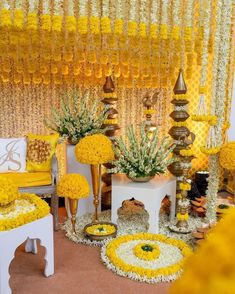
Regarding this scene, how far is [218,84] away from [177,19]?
79cm

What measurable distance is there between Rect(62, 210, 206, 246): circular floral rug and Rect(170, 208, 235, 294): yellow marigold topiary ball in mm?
3122

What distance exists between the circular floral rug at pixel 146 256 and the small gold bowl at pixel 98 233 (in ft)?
0.30

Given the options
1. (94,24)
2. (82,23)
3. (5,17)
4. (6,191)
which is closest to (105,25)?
(94,24)

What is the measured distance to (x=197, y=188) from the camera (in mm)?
5129

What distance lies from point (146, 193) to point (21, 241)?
1.43 metres

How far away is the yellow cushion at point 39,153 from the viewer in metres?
4.16

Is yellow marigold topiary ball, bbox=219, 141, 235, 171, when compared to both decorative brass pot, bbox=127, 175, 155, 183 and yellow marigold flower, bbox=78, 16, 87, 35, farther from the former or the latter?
yellow marigold flower, bbox=78, 16, 87, 35

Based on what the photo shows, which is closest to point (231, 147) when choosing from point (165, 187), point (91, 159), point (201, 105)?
point (201, 105)

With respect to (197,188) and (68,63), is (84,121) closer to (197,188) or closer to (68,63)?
(68,63)

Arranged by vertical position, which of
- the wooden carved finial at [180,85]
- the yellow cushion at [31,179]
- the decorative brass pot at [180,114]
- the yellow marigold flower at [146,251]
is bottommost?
the yellow marigold flower at [146,251]

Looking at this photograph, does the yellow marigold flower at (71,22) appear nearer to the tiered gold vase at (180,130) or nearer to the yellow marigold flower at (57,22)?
the yellow marigold flower at (57,22)

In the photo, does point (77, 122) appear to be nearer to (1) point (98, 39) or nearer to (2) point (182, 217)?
(1) point (98, 39)

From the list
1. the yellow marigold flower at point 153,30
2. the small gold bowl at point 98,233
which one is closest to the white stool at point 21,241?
the small gold bowl at point 98,233

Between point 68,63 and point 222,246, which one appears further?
point 68,63
